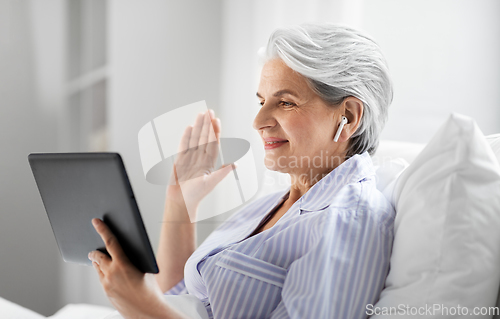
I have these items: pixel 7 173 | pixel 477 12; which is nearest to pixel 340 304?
pixel 477 12

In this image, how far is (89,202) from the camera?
73 centimetres

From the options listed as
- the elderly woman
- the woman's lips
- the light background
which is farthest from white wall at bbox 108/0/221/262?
the woman's lips

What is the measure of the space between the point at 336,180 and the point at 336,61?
0.27 m

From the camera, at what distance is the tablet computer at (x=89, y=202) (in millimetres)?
674

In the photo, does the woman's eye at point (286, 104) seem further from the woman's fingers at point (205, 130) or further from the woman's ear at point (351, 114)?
the woman's fingers at point (205, 130)

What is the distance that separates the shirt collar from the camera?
2.81 feet

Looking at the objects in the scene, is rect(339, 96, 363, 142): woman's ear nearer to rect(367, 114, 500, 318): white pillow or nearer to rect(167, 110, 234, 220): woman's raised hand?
rect(367, 114, 500, 318): white pillow

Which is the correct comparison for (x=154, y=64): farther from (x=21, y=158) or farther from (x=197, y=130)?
(x=197, y=130)

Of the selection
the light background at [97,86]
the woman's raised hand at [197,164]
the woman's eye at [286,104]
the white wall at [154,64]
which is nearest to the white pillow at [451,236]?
the woman's eye at [286,104]

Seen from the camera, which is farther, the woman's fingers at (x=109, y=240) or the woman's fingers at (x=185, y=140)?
the woman's fingers at (x=185, y=140)

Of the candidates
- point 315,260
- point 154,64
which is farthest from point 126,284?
point 154,64

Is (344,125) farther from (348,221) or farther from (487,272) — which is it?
(487,272)

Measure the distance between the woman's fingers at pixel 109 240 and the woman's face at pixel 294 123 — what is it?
416 millimetres

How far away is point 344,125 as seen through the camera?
0.92 m
